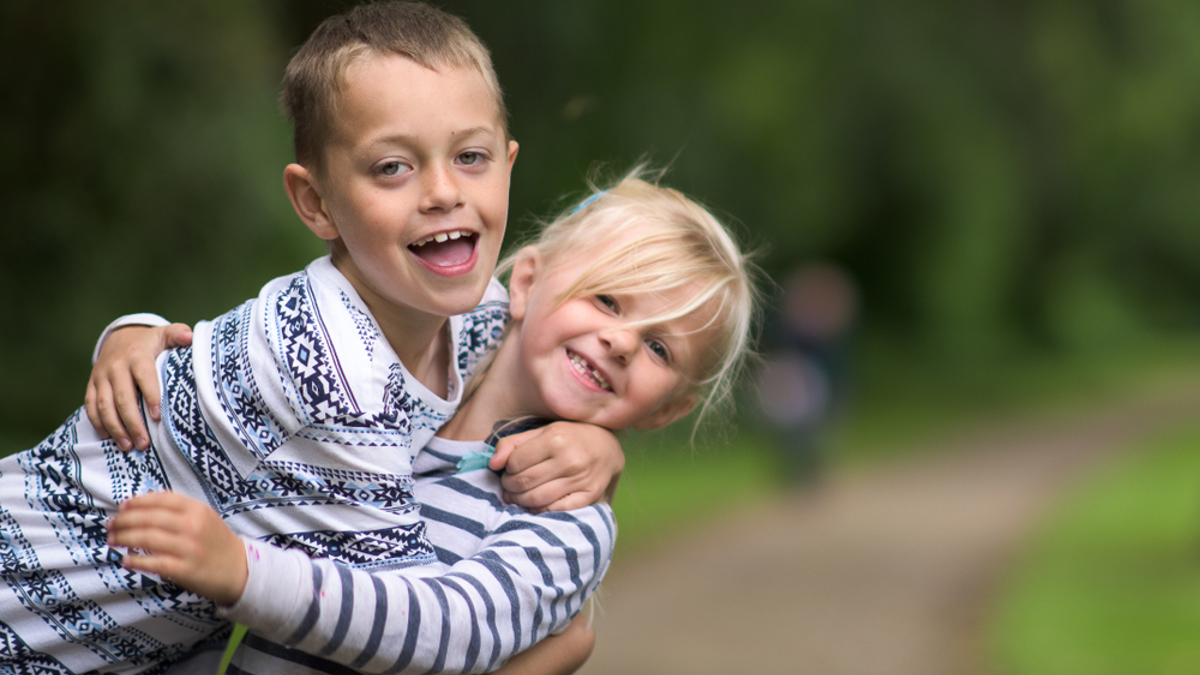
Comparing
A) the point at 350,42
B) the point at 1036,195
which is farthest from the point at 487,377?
the point at 1036,195

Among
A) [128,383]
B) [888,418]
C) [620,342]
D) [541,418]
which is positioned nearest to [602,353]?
[620,342]

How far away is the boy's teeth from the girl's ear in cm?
17

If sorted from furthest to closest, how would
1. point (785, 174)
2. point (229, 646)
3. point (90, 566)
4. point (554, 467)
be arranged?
point (785, 174)
point (229, 646)
point (554, 467)
point (90, 566)

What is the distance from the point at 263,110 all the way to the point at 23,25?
0.87 m

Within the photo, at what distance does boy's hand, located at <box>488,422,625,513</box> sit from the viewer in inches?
67.5

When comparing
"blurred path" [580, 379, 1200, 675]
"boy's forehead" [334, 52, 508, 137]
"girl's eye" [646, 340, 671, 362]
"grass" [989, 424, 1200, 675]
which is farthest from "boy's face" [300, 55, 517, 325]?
"grass" [989, 424, 1200, 675]

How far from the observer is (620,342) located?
178 cm

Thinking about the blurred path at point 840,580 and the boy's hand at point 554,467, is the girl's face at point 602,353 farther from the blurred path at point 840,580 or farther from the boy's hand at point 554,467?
the blurred path at point 840,580

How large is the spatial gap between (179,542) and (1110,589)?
665 cm

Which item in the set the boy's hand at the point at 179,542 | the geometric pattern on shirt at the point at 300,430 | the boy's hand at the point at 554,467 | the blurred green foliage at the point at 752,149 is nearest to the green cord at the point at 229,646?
the geometric pattern on shirt at the point at 300,430

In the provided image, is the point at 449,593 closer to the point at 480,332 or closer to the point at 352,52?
the point at 480,332

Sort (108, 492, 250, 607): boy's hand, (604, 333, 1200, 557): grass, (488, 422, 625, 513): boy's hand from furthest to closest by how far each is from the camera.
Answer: (604, 333, 1200, 557): grass, (488, 422, 625, 513): boy's hand, (108, 492, 250, 607): boy's hand

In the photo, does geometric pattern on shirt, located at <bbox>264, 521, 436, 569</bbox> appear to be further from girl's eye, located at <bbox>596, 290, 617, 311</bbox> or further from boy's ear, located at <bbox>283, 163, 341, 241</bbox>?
girl's eye, located at <bbox>596, 290, 617, 311</bbox>

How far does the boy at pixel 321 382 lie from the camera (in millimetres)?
1483
